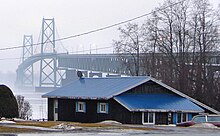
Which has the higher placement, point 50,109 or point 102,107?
point 102,107

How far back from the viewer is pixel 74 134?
21.9 metres

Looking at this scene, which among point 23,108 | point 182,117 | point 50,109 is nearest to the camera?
point 182,117

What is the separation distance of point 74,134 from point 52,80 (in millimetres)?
70840

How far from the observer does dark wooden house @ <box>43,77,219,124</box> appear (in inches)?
1735

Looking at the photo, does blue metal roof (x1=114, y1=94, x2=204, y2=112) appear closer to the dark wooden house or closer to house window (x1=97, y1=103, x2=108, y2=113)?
the dark wooden house

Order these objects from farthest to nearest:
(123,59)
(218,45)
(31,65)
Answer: (31,65) → (123,59) → (218,45)

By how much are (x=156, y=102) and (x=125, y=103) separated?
2.99 meters

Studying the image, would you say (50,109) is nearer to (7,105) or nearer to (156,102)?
(156,102)

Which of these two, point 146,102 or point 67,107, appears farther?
point 67,107

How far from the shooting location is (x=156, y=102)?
45.7 m

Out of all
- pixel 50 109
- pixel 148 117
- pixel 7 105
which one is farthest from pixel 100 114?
pixel 7 105

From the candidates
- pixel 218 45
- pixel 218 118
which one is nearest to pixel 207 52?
pixel 218 45

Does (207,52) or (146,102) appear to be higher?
(207,52)

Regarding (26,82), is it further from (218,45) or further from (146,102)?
(146,102)
